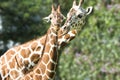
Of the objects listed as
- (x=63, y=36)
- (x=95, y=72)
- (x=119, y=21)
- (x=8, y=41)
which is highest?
(x=8, y=41)

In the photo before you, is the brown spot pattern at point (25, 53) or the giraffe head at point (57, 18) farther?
the brown spot pattern at point (25, 53)

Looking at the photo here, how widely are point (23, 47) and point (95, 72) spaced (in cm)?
719

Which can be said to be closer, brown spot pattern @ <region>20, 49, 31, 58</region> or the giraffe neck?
the giraffe neck

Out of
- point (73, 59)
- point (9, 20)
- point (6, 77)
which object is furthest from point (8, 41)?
point (6, 77)

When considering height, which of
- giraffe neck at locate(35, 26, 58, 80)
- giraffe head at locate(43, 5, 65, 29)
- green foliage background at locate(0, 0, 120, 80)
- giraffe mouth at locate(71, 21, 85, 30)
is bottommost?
giraffe neck at locate(35, 26, 58, 80)

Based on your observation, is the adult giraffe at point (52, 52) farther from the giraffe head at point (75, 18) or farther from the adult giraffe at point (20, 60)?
the adult giraffe at point (20, 60)

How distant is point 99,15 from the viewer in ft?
38.8

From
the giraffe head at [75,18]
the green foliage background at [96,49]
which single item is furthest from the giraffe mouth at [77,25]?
the green foliage background at [96,49]

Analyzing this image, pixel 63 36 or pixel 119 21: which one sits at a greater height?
pixel 119 21

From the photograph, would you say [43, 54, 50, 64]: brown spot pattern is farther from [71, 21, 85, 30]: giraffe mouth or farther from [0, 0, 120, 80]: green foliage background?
[0, 0, 120, 80]: green foliage background

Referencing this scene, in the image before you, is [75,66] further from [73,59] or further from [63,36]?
[63,36]

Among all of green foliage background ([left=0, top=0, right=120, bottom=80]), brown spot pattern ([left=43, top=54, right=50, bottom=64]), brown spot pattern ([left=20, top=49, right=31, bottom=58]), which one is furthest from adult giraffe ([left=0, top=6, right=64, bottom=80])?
green foliage background ([left=0, top=0, right=120, bottom=80])

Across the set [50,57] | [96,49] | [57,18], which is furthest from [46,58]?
[96,49]

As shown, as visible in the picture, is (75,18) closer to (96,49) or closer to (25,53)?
(25,53)
